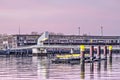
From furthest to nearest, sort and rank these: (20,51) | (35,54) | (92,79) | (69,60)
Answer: (20,51)
(35,54)
(69,60)
(92,79)

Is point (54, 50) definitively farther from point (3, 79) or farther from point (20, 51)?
point (3, 79)

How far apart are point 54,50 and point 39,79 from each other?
486 ft

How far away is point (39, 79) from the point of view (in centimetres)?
4947

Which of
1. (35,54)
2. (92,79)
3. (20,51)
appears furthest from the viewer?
(20,51)

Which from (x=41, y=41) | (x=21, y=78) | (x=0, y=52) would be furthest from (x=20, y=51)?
(x=21, y=78)

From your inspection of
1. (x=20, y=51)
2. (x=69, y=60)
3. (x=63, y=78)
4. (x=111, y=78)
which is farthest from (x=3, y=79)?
(x=20, y=51)

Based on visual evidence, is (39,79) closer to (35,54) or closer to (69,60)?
(69,60)

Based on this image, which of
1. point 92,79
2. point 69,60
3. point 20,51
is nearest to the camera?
point 92,79

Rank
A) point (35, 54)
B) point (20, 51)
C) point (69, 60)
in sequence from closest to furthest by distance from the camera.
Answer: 1. point (69, 60)
2. point (35, 54)
3. point (20, 51)

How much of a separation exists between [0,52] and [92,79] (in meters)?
147

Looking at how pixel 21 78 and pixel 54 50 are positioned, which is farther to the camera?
pixel 54 50

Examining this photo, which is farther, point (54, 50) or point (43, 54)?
point (54, 50)

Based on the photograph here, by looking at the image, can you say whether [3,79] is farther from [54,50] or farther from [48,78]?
[54,50]

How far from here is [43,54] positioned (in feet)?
536
